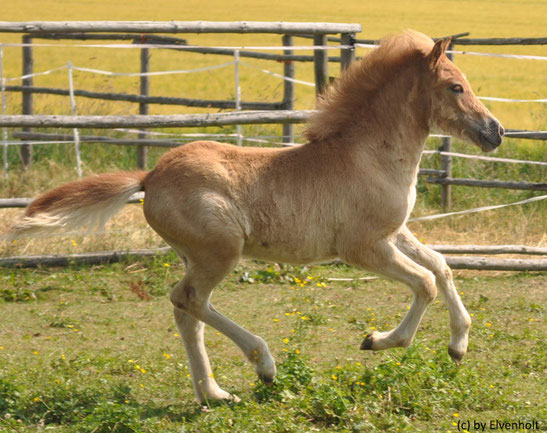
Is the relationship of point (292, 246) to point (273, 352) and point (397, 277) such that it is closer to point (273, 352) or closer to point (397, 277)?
point (397, 277)

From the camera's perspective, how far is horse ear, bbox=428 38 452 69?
15.0 feet

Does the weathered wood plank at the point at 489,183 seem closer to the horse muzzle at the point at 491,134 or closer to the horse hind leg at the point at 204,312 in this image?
the horse muzzle at the point at 491,134

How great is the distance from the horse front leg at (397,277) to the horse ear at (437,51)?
43.4 inches

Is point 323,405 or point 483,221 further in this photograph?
point 483,221

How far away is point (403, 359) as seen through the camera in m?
4.51

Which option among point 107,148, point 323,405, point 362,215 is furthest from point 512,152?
point 323,405

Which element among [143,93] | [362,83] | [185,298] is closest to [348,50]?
[362,83]

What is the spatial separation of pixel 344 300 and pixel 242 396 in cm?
228

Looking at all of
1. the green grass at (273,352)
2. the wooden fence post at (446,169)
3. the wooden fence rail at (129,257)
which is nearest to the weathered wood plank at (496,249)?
the wooden fence rail at (129,257)

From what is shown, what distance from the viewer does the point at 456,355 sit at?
4570 millimetres

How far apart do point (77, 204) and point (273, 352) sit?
169cm

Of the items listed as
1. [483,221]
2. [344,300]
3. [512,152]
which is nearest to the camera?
[344,300]

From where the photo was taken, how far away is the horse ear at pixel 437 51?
180 inches

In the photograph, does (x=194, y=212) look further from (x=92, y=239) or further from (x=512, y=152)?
(x=512, y=152)
